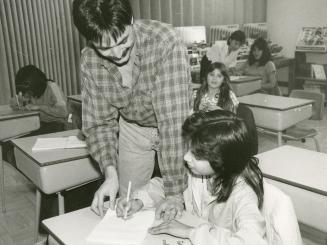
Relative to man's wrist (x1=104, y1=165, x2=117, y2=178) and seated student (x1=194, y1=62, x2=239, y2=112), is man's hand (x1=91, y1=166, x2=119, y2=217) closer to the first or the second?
man's wrist (x1=104, y1=165, x2=117, y2=178)

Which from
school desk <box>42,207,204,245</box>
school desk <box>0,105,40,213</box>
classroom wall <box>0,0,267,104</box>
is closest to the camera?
school desk <box>42,207,204,245</box>

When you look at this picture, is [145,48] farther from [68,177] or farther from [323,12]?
[323,12]

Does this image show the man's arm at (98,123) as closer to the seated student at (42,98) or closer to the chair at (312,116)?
the seated student at (42,98)

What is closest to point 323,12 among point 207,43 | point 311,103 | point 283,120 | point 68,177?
point 207,43

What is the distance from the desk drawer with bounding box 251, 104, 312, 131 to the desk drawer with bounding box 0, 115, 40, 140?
1795mm

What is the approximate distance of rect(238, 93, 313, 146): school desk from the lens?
304 cm

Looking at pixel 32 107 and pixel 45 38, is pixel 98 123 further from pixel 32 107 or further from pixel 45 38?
pixel 45 38

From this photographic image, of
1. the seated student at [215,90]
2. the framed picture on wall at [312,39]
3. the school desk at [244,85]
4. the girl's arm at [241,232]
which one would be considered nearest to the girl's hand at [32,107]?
the seated student at [215,90]

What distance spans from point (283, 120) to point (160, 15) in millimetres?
3044

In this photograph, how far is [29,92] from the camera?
3311mm

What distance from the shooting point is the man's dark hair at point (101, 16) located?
1.07 meters

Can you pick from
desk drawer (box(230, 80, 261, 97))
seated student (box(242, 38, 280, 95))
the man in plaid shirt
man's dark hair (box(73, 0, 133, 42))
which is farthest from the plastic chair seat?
man's dark hair (box(73, 0, 133, 42))

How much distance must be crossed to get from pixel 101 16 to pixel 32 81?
2361 millimetres

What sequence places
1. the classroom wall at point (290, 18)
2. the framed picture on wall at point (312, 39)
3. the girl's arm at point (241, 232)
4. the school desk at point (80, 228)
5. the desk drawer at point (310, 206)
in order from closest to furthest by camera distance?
the girl's arm at point (241, 232) → the school desk at point (80, 228) → the desk drawer at point (310, 206) → the framed picture on wall at point (312, 39) → the classroom wall at point (290, 18)
